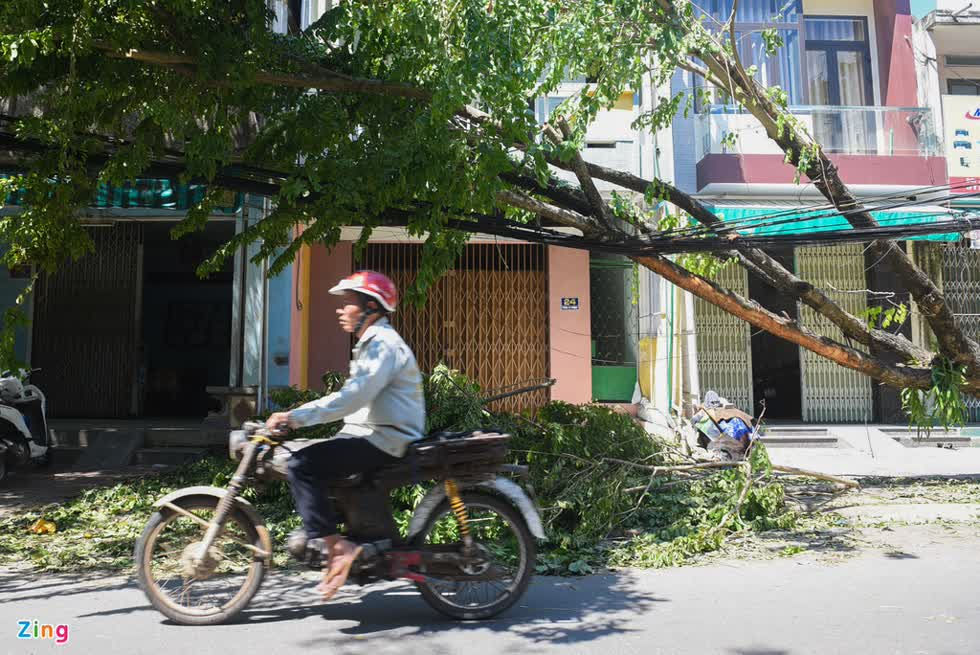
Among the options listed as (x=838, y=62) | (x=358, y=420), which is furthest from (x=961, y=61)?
(x=358, y=420)

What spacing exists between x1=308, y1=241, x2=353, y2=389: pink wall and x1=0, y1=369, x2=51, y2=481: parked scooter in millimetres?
4941

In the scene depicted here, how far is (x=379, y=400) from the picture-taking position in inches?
143

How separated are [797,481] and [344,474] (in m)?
6.42

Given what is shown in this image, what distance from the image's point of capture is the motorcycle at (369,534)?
11.8ft

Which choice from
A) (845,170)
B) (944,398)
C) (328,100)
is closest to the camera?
(328,100)

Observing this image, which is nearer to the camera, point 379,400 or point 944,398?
point 379,400

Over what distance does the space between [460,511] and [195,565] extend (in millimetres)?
1339

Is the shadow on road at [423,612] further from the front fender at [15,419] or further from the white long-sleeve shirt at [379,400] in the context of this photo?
the front fender at [15,419]

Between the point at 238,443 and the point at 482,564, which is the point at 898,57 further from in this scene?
the point at 238,443

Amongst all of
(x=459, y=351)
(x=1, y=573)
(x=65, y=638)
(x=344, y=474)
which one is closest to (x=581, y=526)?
(x=344, y=474)

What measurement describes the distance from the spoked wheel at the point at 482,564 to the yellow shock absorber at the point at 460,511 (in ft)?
0.11

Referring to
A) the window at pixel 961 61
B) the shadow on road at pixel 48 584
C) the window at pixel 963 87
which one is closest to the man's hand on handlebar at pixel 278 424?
the shadow on road at pixel 48 584

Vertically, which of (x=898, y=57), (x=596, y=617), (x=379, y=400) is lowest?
(x=596, y=617)

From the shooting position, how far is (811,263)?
547 inches
